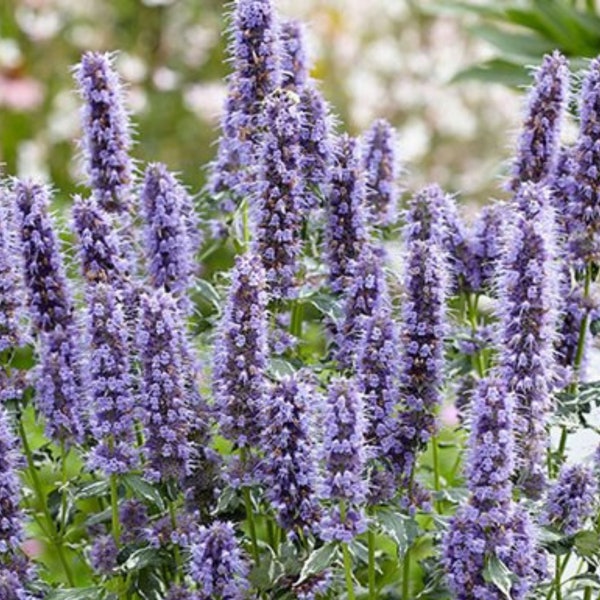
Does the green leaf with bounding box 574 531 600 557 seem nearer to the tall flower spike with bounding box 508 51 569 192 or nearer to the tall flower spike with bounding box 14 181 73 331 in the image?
the tall flower spike with bounding box 508 51 569 192

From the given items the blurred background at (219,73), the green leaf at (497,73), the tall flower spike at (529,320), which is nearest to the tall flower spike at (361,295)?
the tall flower spike at (529,320)

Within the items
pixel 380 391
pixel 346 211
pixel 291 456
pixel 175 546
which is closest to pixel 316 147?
pixel 346 211

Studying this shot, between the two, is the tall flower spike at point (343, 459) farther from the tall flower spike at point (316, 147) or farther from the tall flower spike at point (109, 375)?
the tall flower spike at point (316, 147)

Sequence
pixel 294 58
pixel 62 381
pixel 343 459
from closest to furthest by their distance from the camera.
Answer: pixel 343 459 < pixel 62 381 < pixel 294 58

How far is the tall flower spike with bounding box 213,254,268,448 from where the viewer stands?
99.3 inches

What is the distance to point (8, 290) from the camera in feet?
9.24

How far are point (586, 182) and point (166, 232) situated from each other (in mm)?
854

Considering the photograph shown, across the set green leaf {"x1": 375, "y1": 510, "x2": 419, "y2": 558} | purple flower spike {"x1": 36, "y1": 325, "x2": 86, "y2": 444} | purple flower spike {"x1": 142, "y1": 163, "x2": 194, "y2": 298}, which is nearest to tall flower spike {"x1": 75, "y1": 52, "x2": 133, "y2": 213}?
purple flower spike {"x1": 142, "y1": 163, "x2": 194, "y2": 298}

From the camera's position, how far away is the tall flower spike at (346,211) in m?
2.84

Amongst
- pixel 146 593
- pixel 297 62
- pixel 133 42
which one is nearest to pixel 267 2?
pixel 297 62

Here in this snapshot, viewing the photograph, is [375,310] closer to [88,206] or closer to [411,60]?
[88,206]

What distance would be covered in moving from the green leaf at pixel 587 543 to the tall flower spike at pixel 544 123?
29.3 inches

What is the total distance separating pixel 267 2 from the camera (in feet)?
9.53

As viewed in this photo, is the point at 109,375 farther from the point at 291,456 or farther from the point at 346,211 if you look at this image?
the point at 346,211
